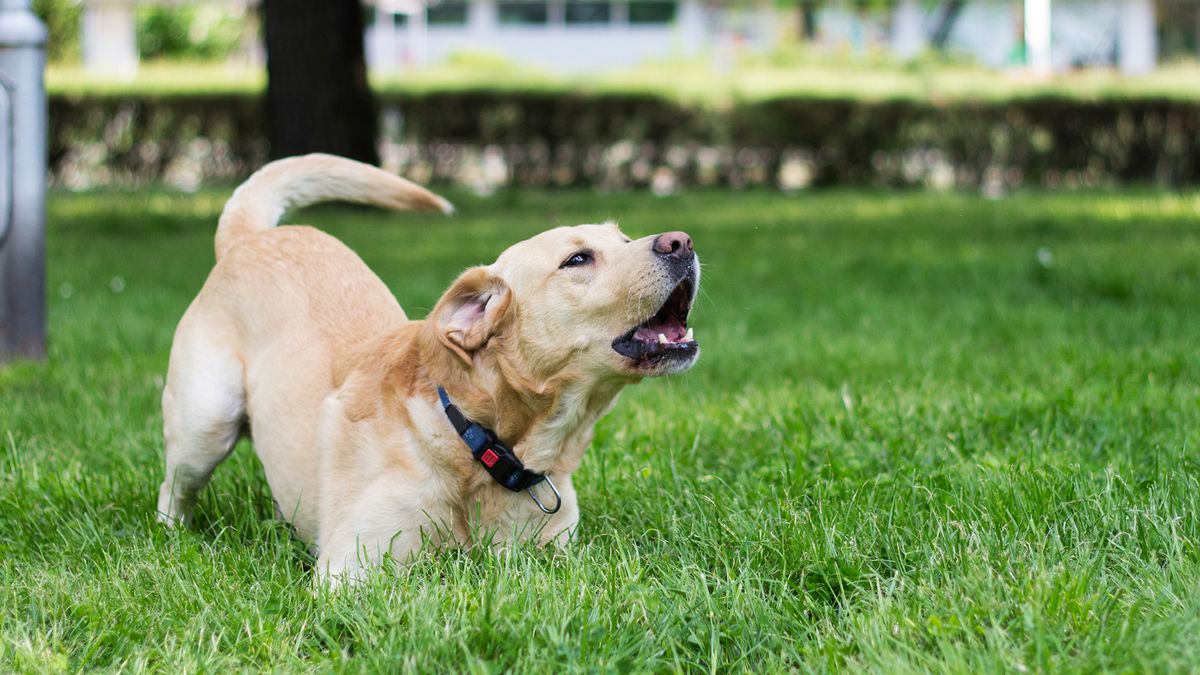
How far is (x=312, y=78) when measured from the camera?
11688mm

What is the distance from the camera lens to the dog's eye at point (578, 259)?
3.31 metres

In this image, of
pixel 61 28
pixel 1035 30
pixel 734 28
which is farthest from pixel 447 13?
pixel 1035 30

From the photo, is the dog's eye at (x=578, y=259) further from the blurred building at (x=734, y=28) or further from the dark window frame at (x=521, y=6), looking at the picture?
the dark window frame at (x=521, y=6)

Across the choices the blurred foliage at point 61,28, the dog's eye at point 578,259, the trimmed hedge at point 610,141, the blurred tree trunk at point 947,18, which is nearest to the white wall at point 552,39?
the blurred tree trunk at point 947,18

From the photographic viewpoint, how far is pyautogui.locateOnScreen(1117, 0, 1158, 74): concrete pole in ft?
129

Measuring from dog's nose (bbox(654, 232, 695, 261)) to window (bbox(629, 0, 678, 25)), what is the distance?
38661 millimetres

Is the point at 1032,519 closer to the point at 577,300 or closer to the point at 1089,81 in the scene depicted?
the point at 577,300

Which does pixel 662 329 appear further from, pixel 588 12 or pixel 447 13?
pixel 447 13

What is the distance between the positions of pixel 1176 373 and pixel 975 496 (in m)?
2.08

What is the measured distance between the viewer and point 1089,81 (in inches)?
658

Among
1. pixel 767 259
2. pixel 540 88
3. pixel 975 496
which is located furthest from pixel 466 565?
pixel 540 88

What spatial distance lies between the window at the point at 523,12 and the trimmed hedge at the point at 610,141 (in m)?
25.0

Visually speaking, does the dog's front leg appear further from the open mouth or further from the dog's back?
the open mouth

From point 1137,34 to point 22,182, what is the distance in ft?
130
